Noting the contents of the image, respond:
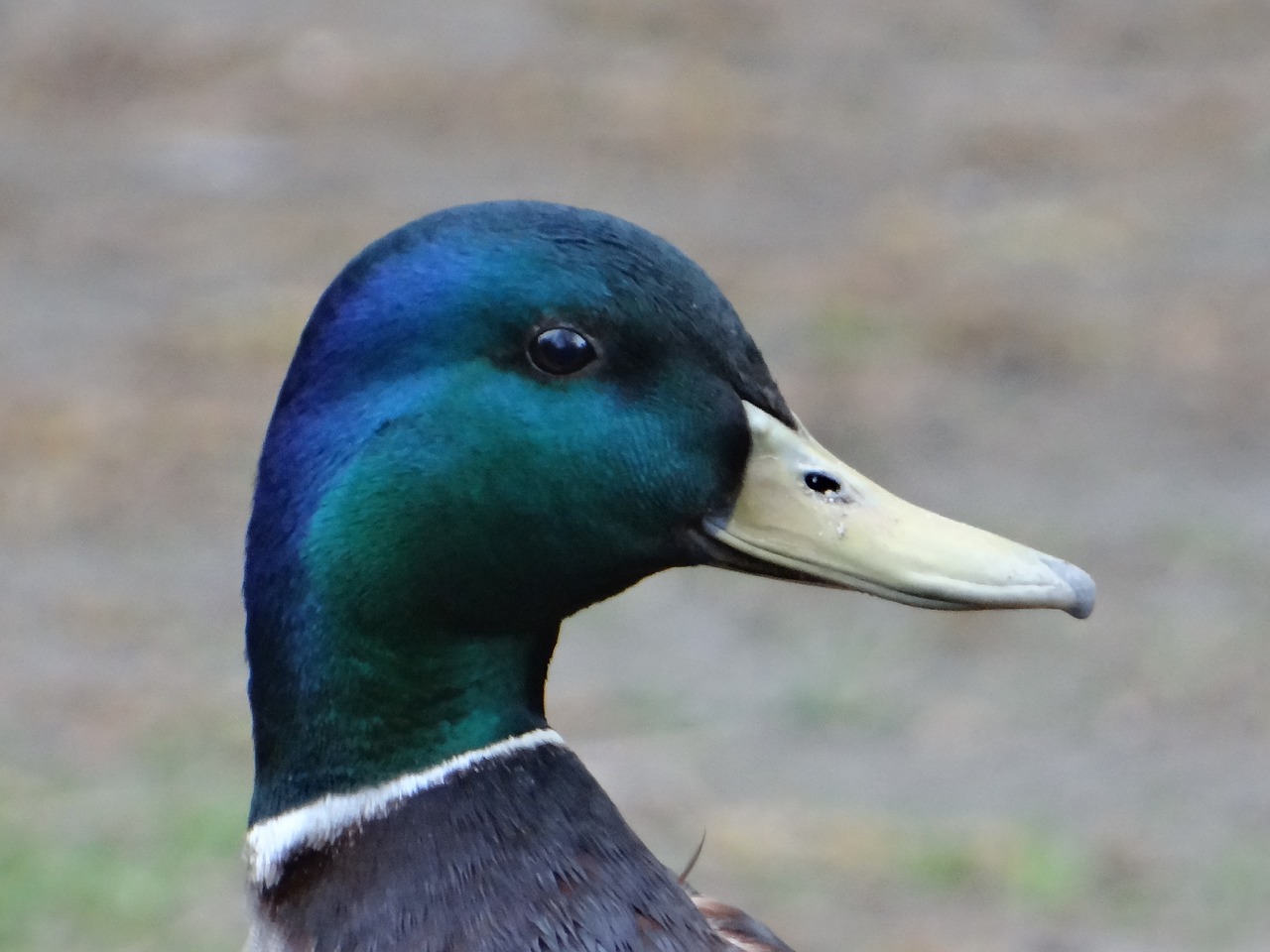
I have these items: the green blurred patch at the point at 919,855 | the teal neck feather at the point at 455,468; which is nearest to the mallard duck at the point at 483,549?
the teal neck feather at the point at 455,468

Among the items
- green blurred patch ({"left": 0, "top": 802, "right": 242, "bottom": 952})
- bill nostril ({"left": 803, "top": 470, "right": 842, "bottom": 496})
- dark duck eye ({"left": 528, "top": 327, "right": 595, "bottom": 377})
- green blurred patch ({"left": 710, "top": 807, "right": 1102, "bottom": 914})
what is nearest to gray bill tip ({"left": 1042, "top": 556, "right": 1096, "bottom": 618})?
bill nostril ({"left": 803, "top": 470, "right": 842, "bottom": 496})

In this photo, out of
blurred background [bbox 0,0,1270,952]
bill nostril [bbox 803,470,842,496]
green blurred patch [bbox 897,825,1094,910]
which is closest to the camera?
bill nostril [bbox 803,470,842,496]

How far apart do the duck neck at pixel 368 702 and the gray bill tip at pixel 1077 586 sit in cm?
45

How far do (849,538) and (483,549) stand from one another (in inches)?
11.9

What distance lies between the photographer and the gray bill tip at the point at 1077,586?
5.51 feet

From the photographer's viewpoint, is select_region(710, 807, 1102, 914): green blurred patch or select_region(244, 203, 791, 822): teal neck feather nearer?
select_region(244, 203, 791, 822): teal neck feather

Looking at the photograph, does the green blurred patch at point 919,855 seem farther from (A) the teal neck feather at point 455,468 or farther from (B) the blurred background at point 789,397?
(A) the teal neck feather at point 455,468

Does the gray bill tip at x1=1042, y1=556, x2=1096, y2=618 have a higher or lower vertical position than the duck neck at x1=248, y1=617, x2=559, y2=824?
higher

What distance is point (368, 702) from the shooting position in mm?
1677

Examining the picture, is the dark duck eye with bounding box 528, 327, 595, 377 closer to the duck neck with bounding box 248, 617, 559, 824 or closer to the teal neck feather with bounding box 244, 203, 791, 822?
the teal neck feather with bounding box 244, 203, 791, 822

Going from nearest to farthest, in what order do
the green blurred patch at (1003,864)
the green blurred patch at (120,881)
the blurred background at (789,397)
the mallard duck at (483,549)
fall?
the mallard duck at (483,549) → the green blurred patch at (120,881) → the green blurred patch at (1003,864) → the blurred background at (789,397)

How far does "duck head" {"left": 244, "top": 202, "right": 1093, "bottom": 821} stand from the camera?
167 cm

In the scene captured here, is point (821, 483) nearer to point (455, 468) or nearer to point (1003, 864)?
point (455, 468)

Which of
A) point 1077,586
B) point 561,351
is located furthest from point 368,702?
point 1077,586
